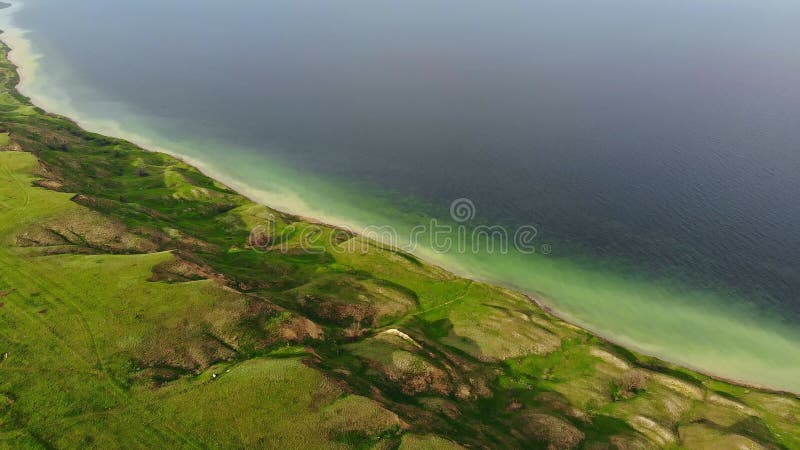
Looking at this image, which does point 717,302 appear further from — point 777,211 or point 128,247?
point 128,247

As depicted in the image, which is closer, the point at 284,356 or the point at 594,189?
the point at 284,356

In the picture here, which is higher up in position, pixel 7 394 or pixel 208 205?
pixel 208 205

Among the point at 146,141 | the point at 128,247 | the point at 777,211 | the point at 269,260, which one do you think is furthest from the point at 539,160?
the point at 146,141

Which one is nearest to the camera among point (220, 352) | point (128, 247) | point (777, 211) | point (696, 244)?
point (220, 352)

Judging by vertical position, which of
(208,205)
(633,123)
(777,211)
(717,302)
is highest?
(633,123)

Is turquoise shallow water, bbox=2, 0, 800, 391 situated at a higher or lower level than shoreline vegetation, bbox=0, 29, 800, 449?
higher

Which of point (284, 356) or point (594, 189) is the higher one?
point (594, 189)

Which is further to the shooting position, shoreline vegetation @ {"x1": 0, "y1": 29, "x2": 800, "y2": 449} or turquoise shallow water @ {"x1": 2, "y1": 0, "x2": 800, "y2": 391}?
turquoise shallow water @ {"x1": 2, "y1": 0, "x2": 800, "y2": 391}

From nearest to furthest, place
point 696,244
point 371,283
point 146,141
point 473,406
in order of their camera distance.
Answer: point 473,406, point 371,283, point 696,244, point 146,141
